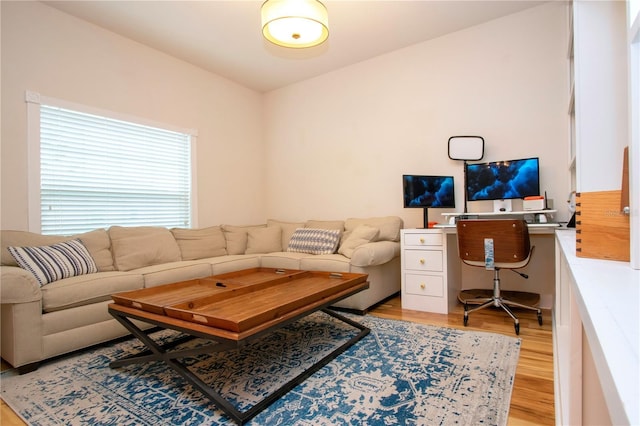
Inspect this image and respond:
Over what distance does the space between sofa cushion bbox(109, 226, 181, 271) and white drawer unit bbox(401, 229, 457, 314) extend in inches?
89.9

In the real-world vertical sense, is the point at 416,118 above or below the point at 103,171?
above

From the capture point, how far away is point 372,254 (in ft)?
10.2

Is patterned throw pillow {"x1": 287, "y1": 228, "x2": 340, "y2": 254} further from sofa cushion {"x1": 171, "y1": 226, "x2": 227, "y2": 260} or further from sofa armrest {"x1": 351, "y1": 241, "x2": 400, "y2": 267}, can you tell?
sofa cushion {"x1": 171, "y1": 226, "x2": 227, "y2": 260}

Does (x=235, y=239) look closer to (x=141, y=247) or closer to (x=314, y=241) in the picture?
(x=314, y=241)

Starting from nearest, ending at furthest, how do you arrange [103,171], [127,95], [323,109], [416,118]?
1. [103,171]
2. [127,95]
3. [416,118]
4. [323,109]

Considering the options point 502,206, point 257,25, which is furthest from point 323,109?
point 502,206

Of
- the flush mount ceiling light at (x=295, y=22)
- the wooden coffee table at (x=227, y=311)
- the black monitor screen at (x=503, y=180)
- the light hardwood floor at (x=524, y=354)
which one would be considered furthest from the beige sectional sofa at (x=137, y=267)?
the flush mount ceiling light at (x=295, y=22)

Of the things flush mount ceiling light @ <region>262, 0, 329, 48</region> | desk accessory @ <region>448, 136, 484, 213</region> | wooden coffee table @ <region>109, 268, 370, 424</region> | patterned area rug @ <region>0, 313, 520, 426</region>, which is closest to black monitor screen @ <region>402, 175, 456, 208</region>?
desk accessory @ <region>448, 136, 484, 213</region>

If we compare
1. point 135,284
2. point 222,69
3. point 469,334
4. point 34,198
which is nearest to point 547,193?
point 469,334

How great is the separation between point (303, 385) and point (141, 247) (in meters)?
2.15

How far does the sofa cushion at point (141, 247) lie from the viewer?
9.82 ft

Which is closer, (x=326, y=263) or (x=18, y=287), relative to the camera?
(x=18, y=287)

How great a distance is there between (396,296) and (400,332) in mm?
1219

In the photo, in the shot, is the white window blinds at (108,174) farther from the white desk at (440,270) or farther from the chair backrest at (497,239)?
the chair backrest at (497,239)
